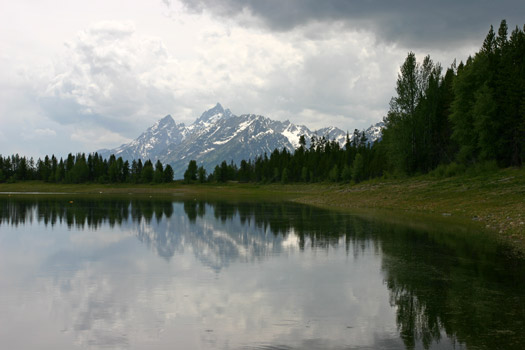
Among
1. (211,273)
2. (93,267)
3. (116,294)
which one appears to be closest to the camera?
(116,294)

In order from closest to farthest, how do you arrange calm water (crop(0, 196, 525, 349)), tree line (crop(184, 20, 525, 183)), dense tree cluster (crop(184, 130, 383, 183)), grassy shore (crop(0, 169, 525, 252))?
calm water (crop(0, 196, 525, 349)) → grassy shore (crop(0, 169, 525, 252)) → tree line (crop(184, 20, 525, 183)) → dense tree cluster (crop(184, 130, 383, 183))

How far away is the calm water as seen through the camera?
10.8 m

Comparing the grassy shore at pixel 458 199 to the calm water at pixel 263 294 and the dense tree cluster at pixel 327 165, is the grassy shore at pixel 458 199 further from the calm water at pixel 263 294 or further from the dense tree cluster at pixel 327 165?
the dense tree cluster at pixel 327 165

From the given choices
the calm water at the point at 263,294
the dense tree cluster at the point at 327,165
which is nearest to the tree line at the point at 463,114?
the calm water at the point at 263,294

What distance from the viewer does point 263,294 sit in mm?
14953

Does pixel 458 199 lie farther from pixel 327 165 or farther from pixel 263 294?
pixel 327 165

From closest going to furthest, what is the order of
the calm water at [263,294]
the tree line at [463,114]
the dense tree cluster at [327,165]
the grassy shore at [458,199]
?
1. the calm water at [263,294]
2. the grassy shore at [458,199]
3. the tree line at [463,114]
4. the dense tree cluster at [327,165]

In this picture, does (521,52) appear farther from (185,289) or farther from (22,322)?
(22,322)

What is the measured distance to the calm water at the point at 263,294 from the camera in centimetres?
1080

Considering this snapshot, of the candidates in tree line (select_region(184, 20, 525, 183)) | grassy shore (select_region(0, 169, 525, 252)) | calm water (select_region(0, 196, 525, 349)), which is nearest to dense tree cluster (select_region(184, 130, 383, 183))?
tree line (select_region(184, 20, 525, 183))

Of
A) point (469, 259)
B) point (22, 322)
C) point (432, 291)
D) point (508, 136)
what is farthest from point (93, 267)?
point (508, 136)

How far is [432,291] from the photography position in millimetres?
15234

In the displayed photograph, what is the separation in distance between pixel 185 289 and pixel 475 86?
67.0 metres

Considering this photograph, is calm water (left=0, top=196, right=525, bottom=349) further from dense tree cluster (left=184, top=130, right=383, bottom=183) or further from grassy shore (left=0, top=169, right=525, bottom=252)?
dense tree cluster (left=184, top=130, right=383, bottom=183)
